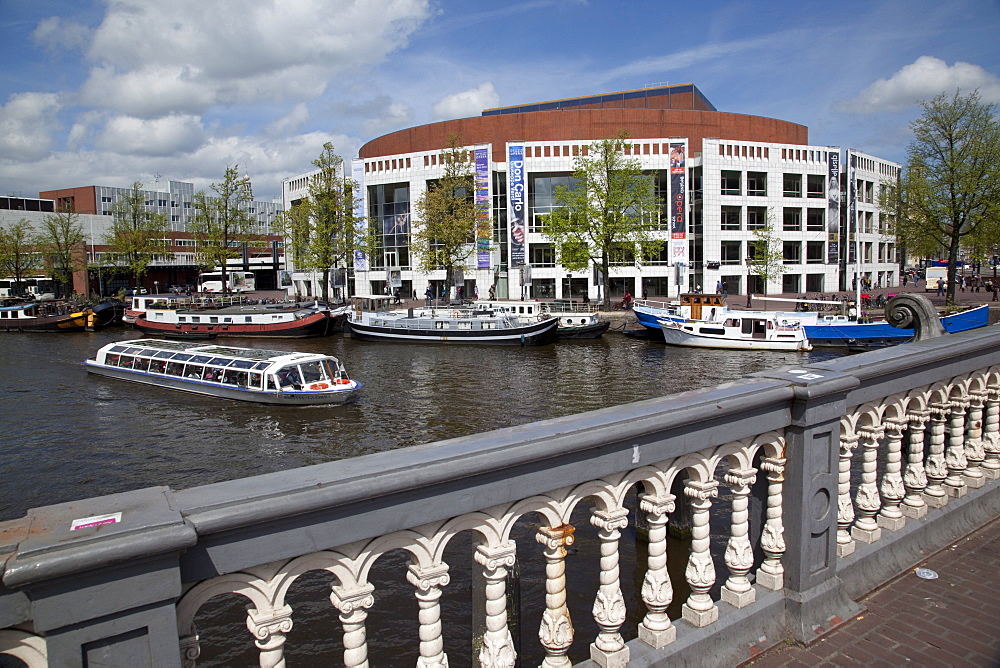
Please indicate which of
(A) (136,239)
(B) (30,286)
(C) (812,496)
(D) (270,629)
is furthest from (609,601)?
(B) (30,286)

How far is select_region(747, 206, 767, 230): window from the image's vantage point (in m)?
63.4

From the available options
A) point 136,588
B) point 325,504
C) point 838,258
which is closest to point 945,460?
point 325,504

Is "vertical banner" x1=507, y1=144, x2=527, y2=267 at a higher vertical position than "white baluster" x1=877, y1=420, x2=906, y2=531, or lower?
higher

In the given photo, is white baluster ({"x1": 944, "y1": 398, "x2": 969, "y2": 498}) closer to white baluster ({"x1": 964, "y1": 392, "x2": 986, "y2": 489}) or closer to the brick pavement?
white baluster ({"x1": 964, "y1": 392, "x2": 986, "y2": 489})

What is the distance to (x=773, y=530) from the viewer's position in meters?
3.91

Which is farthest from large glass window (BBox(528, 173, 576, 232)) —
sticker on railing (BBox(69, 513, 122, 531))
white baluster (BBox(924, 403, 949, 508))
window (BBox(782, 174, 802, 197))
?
sticker on railing (BBox(69, 513, 122, 531))

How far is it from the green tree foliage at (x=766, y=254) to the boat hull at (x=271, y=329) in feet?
114

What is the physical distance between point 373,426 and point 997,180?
127 feet

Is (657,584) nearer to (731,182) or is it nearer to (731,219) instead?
(731,219)

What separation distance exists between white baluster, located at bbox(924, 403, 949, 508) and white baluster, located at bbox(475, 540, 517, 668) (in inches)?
157

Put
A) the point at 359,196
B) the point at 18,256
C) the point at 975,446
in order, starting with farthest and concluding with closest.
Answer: the point at 18,256 < the point at 359,196 < the point at 975,446

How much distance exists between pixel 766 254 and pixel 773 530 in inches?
2221

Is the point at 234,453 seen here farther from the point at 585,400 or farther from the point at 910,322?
the point at 910,322

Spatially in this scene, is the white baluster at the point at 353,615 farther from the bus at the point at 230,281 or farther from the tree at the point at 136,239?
the bus at the point at 230,281
